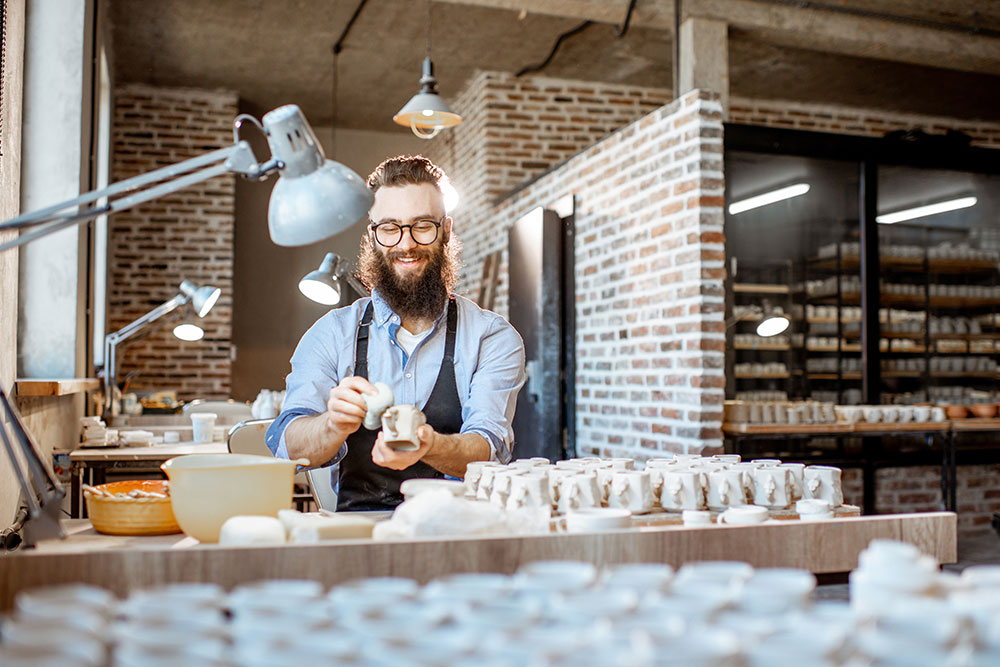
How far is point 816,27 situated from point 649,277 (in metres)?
2.41

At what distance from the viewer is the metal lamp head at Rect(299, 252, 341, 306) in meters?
3.04

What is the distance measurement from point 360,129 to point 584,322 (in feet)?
13.9

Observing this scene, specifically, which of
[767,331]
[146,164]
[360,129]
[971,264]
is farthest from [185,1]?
[971,264]

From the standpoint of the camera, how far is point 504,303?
6.27m

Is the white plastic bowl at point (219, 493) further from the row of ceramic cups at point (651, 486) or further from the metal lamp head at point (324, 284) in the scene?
the metal lamp head at point (324, 284)

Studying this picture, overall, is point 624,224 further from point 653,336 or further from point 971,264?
point 971,264

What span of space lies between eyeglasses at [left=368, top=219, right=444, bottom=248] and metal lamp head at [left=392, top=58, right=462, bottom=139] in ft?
6.74

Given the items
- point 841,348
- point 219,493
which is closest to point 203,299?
point 219,493

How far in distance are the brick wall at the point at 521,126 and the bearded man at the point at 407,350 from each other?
4.02 meters

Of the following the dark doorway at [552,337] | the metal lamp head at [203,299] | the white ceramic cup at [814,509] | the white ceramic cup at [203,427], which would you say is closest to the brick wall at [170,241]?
the metal lamp head at [203,299]

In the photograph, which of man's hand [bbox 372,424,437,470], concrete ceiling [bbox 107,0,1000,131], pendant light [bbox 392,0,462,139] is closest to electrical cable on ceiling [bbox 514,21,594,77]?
concrete ceiling [bbox 107,0,1000,131]

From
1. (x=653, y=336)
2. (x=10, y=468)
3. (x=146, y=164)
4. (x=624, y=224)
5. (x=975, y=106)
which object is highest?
(x=975, y=106)

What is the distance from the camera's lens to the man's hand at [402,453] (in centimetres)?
171

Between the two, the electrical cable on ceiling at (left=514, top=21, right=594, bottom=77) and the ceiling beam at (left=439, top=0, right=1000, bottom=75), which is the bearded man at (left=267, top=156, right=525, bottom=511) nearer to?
the ceiling beam at (left=439, top=0, right=1000, bottom=75)
